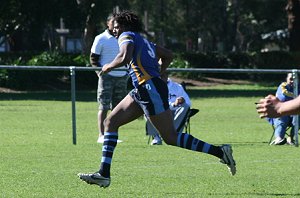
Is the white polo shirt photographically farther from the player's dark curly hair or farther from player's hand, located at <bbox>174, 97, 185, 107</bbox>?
the player's dark curly hair

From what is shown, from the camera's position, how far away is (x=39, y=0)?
4481 centimetres

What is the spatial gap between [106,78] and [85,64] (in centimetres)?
2320

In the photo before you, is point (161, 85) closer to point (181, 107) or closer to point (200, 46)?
point (181, 107)

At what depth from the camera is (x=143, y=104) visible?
34.1 ft

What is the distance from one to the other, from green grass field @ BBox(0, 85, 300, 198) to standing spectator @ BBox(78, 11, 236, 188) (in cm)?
42

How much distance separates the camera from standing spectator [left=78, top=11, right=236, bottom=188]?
34.0ft

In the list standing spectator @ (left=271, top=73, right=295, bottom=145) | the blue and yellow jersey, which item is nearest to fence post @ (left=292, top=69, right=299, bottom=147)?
standing spectator @ (left=271, top=73, right=295, bottom=145)

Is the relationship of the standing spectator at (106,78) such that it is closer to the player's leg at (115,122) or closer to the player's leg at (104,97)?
the player's leg at (104,97)

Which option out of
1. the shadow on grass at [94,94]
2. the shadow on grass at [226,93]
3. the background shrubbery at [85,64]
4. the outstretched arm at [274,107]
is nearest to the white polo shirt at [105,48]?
the outstretched arm at [274,107]

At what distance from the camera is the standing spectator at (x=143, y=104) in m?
10.4

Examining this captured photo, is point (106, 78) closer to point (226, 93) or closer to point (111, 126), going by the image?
point (111, 126)

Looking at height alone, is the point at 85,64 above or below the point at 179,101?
below

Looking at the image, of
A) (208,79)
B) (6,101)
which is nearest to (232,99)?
(208,79)

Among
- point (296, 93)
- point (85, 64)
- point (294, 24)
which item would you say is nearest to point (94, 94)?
point (85, 64)
